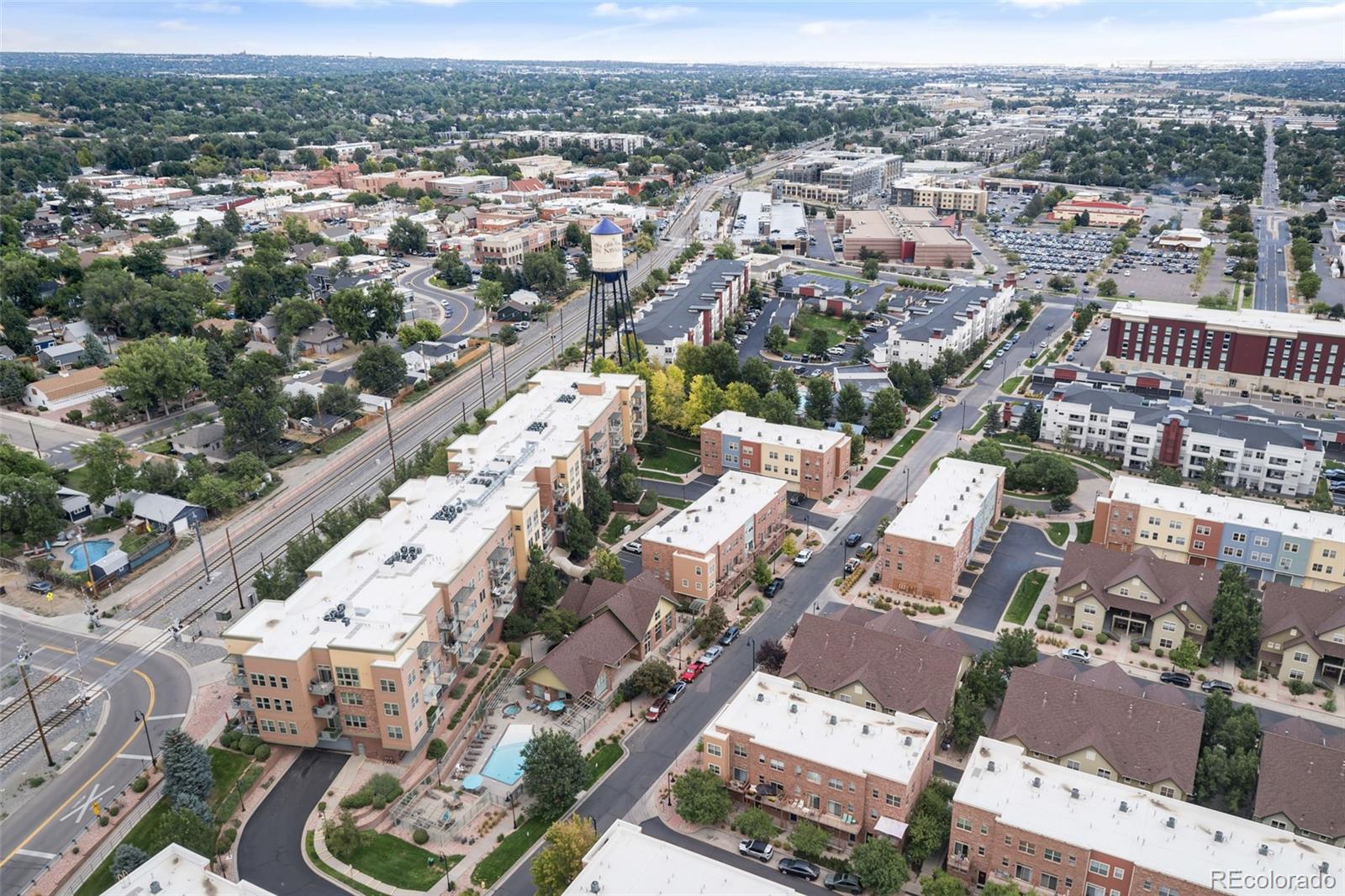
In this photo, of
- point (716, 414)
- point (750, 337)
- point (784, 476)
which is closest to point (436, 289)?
point (750, 337)

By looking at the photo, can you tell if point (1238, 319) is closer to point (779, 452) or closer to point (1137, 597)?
point (1137, 597)

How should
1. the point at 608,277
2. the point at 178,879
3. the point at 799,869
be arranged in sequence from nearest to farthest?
the point at 178,879, the point at 799,869, the point at 608,277

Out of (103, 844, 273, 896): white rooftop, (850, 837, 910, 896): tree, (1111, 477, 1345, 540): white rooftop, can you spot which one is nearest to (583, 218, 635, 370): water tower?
(1111, 477, 1345, 540): white rooftop

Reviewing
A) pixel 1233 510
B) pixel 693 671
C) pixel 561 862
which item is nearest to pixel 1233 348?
pixel 1233 510

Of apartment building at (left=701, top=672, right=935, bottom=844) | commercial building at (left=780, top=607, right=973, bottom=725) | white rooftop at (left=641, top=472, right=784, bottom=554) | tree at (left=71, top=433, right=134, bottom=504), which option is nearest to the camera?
apartment building at (left=701, top=672, right=935, bottom=844)

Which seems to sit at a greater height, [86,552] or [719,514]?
[719,514]

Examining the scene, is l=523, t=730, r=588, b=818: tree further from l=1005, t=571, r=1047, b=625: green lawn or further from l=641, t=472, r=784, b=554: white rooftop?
l=1005, t=571, r=1047, b=625: green lawn

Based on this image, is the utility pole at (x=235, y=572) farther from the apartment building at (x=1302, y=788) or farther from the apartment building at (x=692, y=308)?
the apartment building at (x=1302, y=788)
